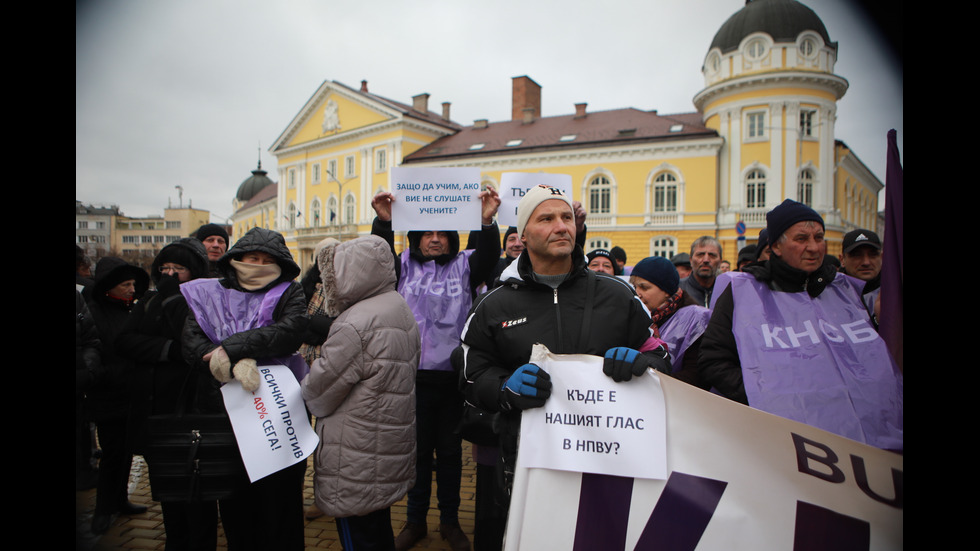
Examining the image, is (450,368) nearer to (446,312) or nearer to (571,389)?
(446,312)

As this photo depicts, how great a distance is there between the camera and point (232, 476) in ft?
8.84

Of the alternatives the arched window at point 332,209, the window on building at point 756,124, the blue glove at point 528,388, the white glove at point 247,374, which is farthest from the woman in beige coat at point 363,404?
the arched window at point 332,209

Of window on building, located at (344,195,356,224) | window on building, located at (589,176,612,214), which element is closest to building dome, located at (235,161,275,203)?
window on building, located at (344,195,356,224)

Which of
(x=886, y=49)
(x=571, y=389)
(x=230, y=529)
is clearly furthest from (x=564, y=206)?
(x=230, y=529)

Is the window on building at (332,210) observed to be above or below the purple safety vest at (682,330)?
above

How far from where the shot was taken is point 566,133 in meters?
37.3

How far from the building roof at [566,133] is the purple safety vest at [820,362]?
32030mm

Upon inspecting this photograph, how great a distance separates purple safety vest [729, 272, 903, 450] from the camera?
222 cm

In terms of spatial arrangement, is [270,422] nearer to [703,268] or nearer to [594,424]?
[594,424]

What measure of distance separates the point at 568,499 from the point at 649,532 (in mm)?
317

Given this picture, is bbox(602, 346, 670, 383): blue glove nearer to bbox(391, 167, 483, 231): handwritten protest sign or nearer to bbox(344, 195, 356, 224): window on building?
bbox(391, 167, 483, 231): handwritten protest sign

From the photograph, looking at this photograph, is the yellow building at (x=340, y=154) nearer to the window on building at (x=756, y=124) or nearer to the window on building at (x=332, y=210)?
the window on building at (x=332, y=210)

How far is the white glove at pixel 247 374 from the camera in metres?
2.69

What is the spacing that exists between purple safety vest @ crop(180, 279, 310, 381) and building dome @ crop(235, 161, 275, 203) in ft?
268
